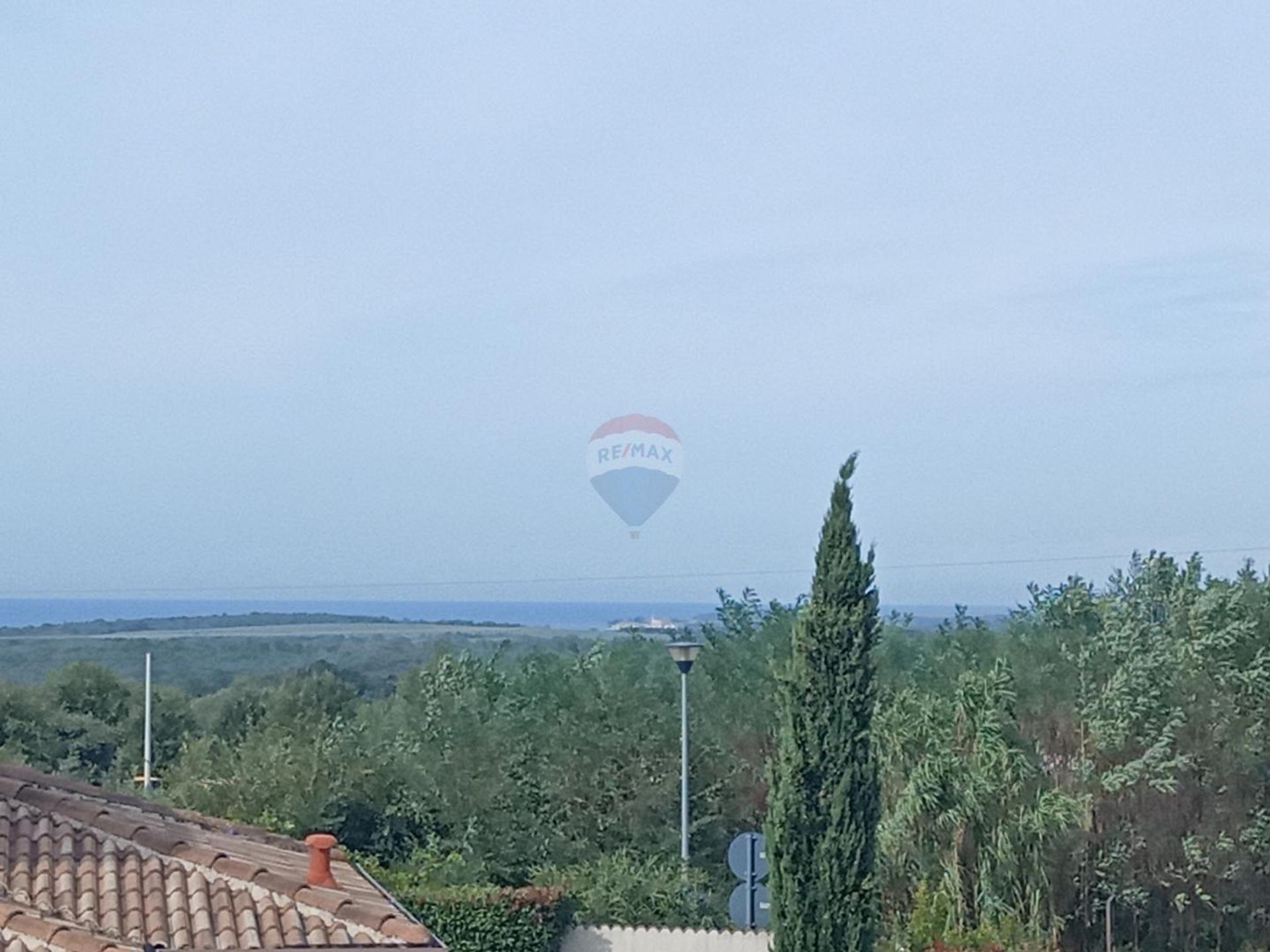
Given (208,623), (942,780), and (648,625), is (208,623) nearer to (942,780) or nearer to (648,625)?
(648,625)

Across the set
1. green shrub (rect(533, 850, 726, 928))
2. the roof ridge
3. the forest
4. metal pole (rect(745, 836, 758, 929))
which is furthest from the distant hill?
the roof ridge

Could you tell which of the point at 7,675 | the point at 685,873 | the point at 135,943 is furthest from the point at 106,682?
the point at 135,943

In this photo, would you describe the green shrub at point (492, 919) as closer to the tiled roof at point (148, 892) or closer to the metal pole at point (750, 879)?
the metal pole at point (750, 879)

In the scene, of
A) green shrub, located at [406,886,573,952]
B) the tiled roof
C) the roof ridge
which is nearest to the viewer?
the tiled roof

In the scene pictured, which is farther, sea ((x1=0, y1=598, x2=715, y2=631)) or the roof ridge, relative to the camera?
sea ((x1=0, y1=598, x2=715, y2=631))

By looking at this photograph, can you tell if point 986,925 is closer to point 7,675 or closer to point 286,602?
→ point 7,675

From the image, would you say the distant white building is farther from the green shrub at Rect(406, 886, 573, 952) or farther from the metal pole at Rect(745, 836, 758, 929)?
the green shrub at Rect(406, 886, 573, 952)

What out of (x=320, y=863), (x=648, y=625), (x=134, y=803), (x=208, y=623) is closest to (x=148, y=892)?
(x=320, y=863)

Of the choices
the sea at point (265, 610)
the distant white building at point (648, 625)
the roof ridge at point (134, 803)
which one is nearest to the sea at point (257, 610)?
the sea at point (265, 610)
